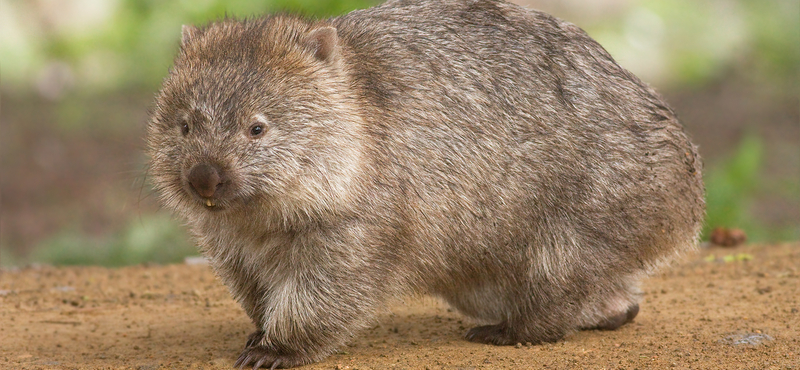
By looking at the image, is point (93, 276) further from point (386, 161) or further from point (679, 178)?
point (679, 178)

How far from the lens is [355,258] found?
489 centimetres

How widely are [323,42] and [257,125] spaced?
60 centimetres

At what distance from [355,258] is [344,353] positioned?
0.69 m

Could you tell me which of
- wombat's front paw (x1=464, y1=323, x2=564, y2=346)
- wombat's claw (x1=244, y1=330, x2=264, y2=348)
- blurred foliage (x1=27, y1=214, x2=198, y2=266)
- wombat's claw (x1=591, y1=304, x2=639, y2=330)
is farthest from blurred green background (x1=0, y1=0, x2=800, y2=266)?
wombat's claw (x1=244, y1=330, x2=264, y2=348)

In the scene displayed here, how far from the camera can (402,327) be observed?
6.05 meters

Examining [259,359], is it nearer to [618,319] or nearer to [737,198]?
[618,319]

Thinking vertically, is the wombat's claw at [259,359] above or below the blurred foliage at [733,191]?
above

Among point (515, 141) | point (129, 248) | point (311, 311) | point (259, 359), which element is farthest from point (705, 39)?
point (259, 359)

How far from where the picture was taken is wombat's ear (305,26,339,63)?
4914 millimetres

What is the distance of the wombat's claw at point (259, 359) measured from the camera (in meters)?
5.00

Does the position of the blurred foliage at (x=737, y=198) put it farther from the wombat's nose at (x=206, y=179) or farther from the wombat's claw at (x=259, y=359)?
the wombat's nose at (x=206, y=179)

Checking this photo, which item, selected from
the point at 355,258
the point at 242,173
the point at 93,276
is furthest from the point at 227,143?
the point at 93,276

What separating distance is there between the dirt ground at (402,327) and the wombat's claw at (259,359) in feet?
0.31

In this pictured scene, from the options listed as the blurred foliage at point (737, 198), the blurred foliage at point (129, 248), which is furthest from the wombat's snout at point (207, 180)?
the blurred foliage at point (737, 198)
